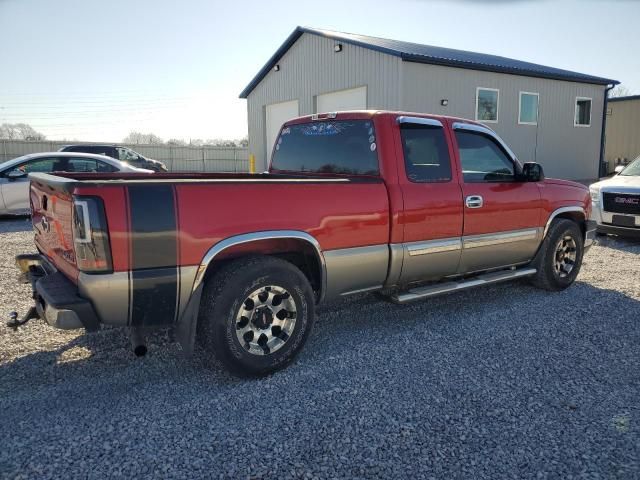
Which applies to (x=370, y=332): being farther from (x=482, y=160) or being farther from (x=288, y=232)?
(x=482, y=160)

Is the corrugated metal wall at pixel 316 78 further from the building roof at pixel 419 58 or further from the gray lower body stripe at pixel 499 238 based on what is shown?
the gray lower body stripe at pixel 499 238

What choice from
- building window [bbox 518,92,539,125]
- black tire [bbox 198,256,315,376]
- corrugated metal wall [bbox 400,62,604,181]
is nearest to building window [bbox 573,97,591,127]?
corrugated metal wall [bbox 400,62,604,181]

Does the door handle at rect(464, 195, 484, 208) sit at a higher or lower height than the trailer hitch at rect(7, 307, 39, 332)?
higher

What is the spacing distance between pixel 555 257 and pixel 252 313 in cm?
388

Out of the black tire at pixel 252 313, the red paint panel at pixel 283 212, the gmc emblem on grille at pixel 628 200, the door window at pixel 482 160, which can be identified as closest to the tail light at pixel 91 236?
the red paint panel at pixel 283 212

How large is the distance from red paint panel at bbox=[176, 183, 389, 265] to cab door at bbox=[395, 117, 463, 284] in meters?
0.32

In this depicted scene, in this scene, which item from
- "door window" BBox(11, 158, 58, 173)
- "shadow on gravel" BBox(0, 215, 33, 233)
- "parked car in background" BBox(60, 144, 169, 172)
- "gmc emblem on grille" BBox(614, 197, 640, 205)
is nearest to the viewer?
"gmc emblem on grille" BBox(614, 197, 640, 205)

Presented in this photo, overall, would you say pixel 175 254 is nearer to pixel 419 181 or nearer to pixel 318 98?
pixel 419 181

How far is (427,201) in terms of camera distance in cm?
419

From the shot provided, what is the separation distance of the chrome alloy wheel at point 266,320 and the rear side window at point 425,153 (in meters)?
1.56

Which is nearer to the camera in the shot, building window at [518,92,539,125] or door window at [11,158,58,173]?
door window at [11,158,58,173]

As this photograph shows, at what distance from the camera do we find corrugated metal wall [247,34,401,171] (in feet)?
49.8

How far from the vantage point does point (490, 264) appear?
194 inches

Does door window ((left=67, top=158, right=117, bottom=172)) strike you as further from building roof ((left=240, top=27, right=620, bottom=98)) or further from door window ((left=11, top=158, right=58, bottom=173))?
building roof ((left=240, top=27, right=620, bottom=98))
